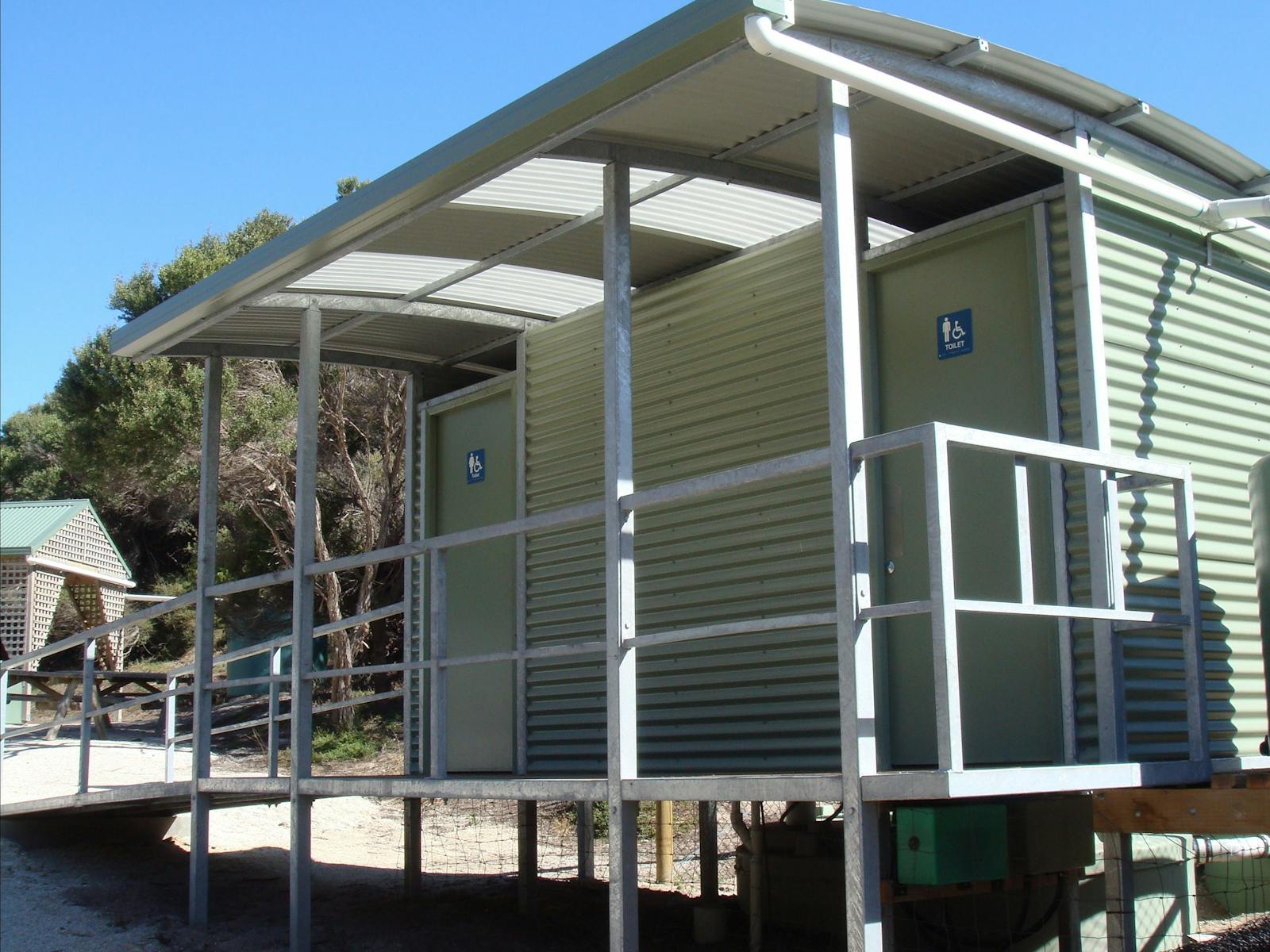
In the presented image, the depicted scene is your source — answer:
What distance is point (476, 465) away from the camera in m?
9.61

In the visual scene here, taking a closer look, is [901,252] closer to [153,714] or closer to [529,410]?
[529,410]

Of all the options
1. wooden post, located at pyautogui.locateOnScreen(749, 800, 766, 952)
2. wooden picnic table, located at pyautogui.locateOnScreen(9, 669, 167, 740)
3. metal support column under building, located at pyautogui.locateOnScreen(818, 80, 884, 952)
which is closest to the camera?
metal support column under building, located at pyautogui.locateOnScreen(818, 80, 884, 952)

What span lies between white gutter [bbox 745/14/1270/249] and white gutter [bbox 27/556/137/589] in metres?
19.2

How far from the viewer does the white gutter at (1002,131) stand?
4531mm

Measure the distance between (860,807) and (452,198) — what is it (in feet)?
10.9

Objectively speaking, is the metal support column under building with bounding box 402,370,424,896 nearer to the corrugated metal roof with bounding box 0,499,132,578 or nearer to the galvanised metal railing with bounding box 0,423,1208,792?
the galvanised metal railing with bounding box 0,423,1208,792

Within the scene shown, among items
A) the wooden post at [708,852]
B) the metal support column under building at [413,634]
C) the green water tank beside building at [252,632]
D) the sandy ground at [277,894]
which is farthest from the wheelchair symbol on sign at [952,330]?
the green water tank beside building at [252,632]

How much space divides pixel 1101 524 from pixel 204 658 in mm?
5546

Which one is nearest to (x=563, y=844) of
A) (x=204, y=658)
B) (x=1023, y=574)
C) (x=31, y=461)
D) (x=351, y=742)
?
(x=351, y=742)

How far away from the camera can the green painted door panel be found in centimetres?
905

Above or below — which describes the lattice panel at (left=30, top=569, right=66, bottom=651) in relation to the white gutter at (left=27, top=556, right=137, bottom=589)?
below

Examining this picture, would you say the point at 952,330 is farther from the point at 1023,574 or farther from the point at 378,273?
the point at 378,273

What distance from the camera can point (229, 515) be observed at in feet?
79.8

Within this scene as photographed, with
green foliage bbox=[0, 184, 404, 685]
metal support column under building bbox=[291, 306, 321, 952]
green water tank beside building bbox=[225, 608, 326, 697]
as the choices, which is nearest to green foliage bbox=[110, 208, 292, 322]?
green foliage bbox=[0, 184, 404, 685]
